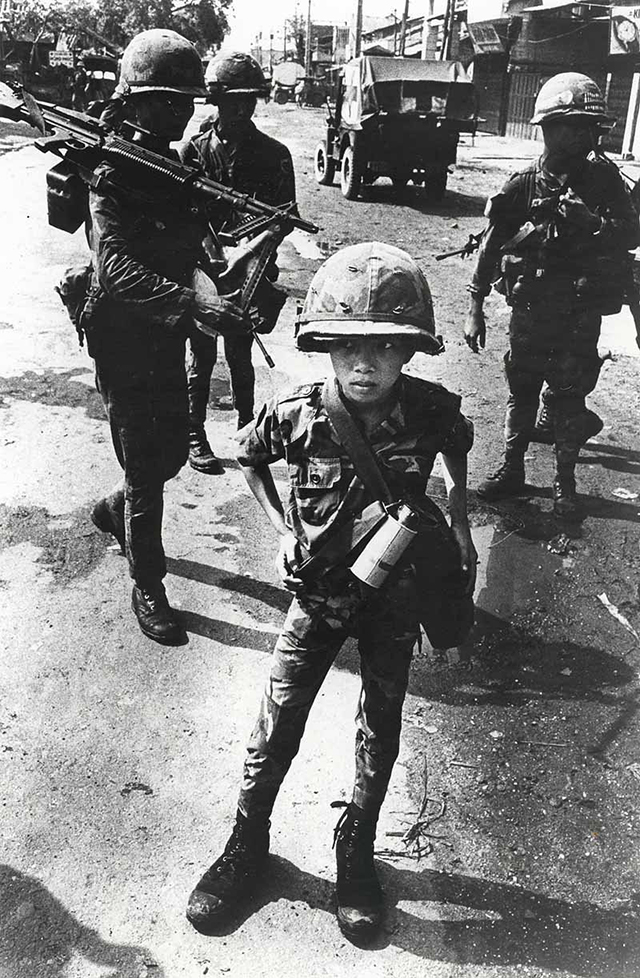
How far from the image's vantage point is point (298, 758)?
3197mm

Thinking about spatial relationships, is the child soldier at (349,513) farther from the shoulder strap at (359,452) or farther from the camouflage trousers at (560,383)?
the camouflage trousers at (560,383)

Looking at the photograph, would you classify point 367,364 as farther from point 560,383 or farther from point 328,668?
point 560,383

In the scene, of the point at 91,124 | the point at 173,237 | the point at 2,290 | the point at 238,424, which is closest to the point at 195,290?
the point at 173,237

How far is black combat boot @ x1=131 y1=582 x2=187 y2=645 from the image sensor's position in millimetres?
3830

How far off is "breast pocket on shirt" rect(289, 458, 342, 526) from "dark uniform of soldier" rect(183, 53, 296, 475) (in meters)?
2.65

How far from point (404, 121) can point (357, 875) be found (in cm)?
1529

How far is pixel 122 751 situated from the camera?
3193mm

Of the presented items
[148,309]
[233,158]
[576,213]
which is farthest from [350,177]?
[148,309]

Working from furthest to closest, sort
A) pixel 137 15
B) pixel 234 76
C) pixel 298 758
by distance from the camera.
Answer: pixel 137 15, pixel 234 76, pixel 298 758

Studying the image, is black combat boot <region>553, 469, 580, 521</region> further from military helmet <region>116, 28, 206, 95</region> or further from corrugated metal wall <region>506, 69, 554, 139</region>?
corrugated metal wall <region>506, 69, 554, 139</region>

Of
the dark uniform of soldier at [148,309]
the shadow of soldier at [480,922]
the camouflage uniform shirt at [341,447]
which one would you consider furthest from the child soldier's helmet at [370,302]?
the shadow of soldier at [480,922]

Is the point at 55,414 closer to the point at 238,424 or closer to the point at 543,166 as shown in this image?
the point at 238,424

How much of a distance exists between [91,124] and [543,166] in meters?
2.28

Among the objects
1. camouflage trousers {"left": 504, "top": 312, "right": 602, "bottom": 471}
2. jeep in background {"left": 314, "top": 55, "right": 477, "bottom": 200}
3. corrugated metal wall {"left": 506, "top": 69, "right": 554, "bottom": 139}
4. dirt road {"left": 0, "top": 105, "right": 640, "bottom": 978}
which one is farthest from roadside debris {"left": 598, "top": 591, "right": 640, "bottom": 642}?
corrugated metal wall {"left": 506, "top": 69, "right": 554, "bottom": 139}
